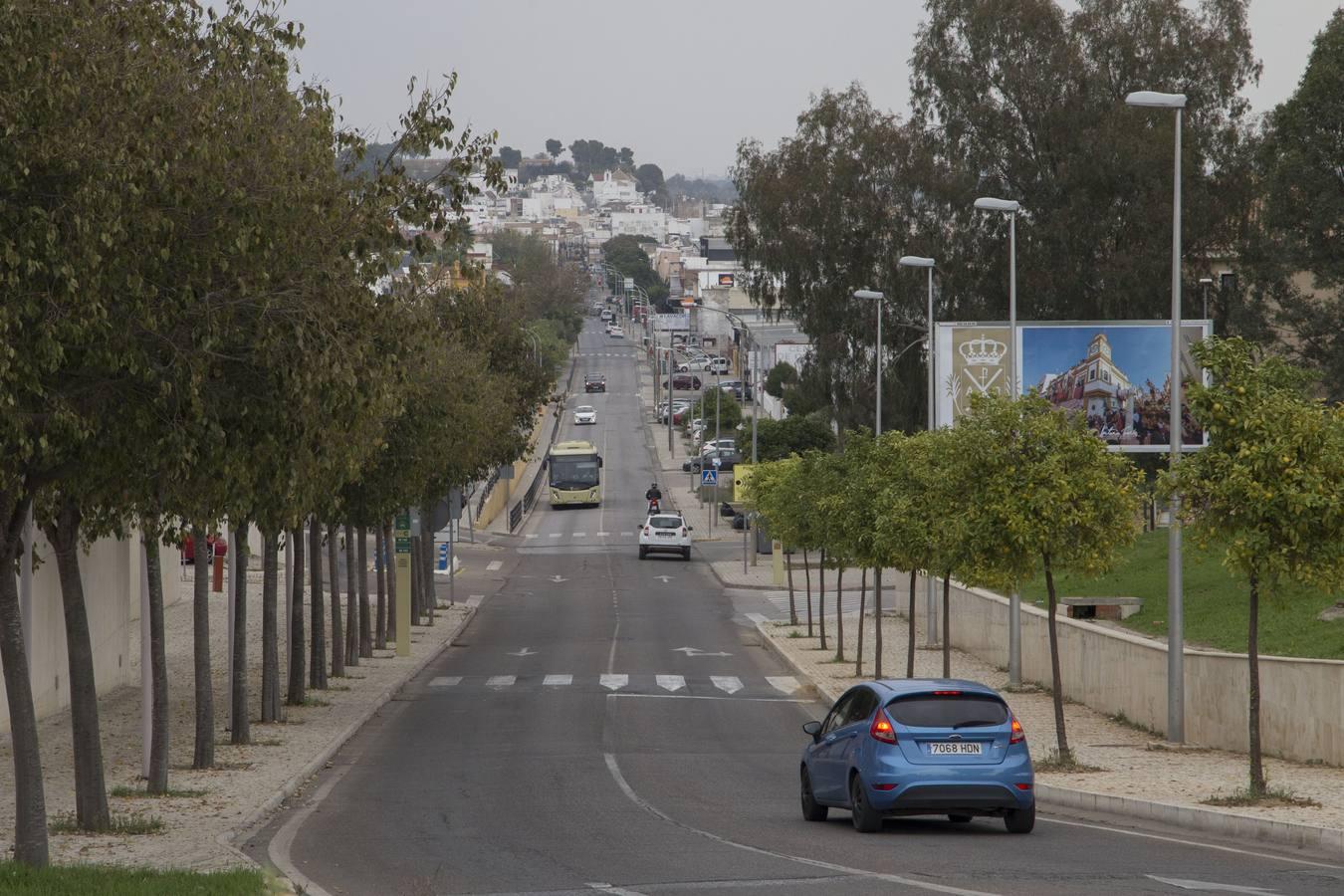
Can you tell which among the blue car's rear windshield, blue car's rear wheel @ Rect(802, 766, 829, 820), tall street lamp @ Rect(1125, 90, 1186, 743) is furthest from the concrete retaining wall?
blue car's rear wheel @ Rect(802, 766, 829, 820)

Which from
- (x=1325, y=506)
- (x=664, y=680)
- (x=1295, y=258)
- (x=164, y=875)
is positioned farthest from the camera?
(x=1295, y=258)

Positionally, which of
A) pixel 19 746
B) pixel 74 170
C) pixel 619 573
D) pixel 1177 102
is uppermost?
pixel 1177 102

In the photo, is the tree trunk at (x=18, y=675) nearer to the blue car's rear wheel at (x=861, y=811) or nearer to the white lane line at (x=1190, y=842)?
the blue car's rear wheel at (x=861, y=811)

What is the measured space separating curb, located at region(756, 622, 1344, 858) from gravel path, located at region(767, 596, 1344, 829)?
21 cm

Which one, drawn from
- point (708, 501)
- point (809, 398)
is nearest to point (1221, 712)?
point (809, 398)

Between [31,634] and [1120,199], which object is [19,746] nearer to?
[31,634]

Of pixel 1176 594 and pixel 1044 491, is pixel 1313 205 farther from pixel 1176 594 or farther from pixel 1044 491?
pixel 1044 491

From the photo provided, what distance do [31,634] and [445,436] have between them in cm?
930

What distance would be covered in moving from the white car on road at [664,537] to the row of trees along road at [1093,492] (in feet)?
120

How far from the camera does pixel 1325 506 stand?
54.9 ft

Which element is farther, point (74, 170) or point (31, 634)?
point (31, 634)

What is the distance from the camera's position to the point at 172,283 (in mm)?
12359

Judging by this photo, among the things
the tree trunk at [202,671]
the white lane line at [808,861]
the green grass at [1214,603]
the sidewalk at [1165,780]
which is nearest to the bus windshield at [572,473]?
the green grass at [1214,603]

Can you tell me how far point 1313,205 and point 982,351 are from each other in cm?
1434
